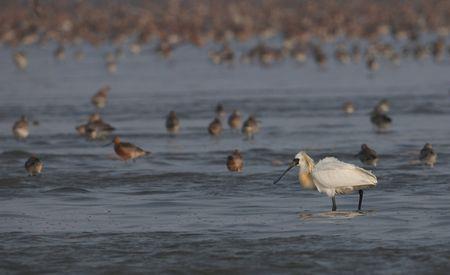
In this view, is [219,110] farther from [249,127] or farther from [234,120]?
[249,127]

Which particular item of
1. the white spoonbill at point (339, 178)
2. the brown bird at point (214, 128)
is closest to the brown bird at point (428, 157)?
Answer: the white spoonbill at point (339, 178)

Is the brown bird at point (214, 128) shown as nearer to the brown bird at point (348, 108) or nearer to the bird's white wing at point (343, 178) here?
the brown bird at point (348, 108)

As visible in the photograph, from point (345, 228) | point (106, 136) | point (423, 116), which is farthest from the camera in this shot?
point (423, 116)

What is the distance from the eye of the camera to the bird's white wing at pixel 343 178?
13703 millimetres

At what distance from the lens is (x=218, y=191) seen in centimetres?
1549

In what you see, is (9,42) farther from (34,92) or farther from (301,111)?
(301,111)

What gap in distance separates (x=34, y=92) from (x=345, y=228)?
20.0m

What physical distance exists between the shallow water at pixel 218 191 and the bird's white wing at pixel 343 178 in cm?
28

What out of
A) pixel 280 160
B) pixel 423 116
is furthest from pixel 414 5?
pixel 280 160

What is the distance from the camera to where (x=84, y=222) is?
13.3m

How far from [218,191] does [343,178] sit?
2.23 m

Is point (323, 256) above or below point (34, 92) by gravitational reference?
below

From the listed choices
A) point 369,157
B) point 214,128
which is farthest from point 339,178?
point 214,128

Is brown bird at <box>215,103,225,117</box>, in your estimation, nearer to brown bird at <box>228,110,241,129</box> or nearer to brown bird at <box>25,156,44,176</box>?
brown bird at <box>228,110,241,129</box>
